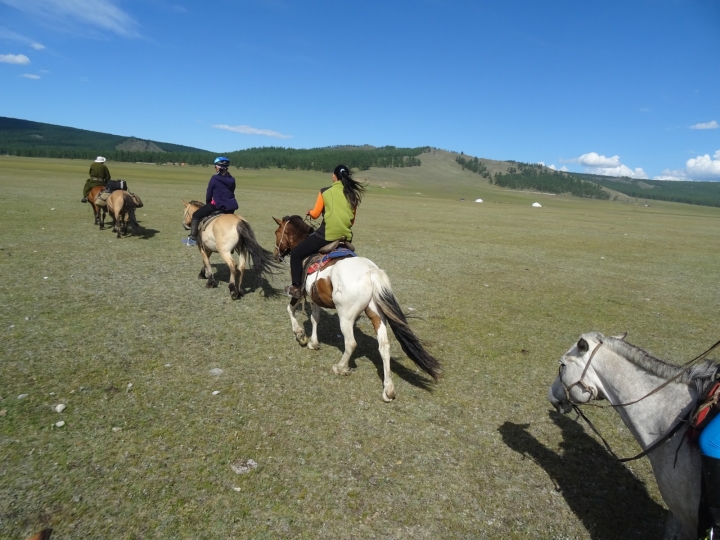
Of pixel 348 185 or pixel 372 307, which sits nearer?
pixel 372 307

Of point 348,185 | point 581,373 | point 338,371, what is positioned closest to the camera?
point 581,373

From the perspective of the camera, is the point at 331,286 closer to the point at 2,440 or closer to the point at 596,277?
the point at 2,440

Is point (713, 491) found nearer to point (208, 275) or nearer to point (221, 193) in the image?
point (208, 275)

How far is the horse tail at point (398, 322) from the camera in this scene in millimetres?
5820

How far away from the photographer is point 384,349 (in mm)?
5863

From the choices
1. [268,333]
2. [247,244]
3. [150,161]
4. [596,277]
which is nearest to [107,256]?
[247,244]

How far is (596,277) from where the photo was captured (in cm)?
1452

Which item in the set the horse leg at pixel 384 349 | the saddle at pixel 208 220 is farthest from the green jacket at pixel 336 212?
the saddle at pixel 208 220

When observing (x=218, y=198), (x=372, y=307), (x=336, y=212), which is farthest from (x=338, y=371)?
(x=218, y=198)

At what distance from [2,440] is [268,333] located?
409 centimetres

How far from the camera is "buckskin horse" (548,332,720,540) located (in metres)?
2.99

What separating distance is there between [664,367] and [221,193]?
9623 mm

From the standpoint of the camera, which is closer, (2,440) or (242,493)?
(242,493)

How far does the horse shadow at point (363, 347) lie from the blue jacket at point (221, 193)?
3743 mm
